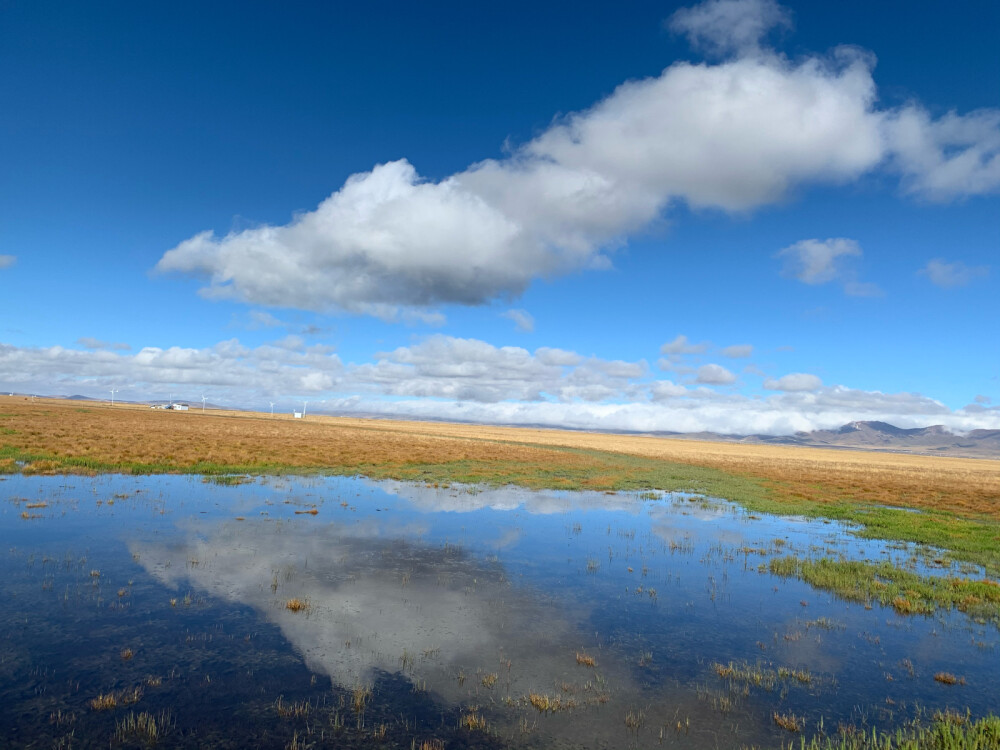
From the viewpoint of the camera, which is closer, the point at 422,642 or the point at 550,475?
the point at 422,642

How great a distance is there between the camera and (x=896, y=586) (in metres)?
18.3

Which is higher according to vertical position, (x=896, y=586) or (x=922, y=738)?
(x=922, y=738)

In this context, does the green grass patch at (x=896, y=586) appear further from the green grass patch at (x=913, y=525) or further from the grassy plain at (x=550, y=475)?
the grassy plain at (x=550, y=475)

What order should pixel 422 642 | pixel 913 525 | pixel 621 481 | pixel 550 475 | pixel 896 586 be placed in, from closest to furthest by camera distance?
1. pixel 422 642
2. pixel 896 586
3. pixel 913 525
4. pixel 621 481
5. pixel 550 475

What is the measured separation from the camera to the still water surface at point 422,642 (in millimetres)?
8617

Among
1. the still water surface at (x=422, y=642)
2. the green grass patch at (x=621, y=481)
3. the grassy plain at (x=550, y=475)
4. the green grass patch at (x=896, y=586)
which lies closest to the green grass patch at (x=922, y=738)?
the still water surface at (x=422, y=642)

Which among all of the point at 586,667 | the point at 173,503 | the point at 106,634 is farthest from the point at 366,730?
the point at 173,503

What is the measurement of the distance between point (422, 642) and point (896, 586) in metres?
16.5

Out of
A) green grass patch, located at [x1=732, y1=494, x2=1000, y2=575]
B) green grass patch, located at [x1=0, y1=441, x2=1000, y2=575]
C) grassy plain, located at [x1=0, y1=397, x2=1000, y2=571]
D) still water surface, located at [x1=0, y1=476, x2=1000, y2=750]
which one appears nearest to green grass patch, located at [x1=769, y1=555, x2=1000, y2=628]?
still water surface, located at [x1=0, y1=476, x2=1000, y2=750]

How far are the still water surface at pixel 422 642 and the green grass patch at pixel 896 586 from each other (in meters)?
0.94

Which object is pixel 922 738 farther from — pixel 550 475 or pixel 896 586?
pixel 550 475

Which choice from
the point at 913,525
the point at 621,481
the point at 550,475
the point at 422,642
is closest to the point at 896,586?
the point at 422,642

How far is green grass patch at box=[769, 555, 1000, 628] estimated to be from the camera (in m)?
16.4

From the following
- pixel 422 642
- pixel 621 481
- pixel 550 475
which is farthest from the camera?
pixel 550 475
